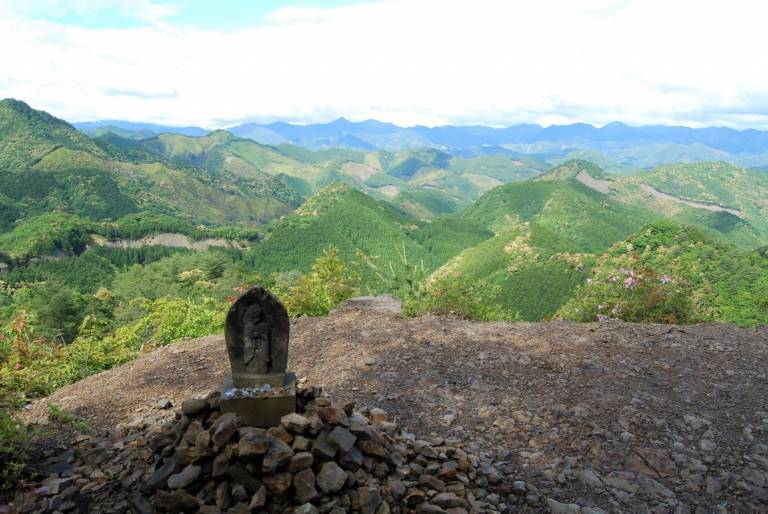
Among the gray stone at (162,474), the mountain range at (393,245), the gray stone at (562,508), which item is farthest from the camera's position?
the mountain range at (393,245)

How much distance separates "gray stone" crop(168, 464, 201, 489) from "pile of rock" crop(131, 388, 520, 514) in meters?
0.01

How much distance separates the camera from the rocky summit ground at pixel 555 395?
5805mm

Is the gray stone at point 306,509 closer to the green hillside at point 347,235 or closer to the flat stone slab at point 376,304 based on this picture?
the flat stone slab at point 376,304

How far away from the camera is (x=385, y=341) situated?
406 inches

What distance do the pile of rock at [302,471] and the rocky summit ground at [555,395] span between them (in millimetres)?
710

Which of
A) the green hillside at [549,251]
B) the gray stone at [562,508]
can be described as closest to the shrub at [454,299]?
the green hillside at [549,251]

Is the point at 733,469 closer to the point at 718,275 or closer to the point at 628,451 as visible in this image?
the point at 628,451

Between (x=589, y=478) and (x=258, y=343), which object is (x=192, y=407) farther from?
(x=589, y=478)

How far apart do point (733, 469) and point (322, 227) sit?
128 meters

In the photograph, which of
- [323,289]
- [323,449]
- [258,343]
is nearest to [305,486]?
[323,449]

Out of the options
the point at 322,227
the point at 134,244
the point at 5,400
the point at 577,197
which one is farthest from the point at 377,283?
the point at 577,197

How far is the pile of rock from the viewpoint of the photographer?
454cm

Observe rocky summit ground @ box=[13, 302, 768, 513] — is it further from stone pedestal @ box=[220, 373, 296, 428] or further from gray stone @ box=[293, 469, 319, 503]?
gray stone @ box=[293, 469, 319, 503]

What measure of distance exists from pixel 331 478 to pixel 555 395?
4.63 meters
